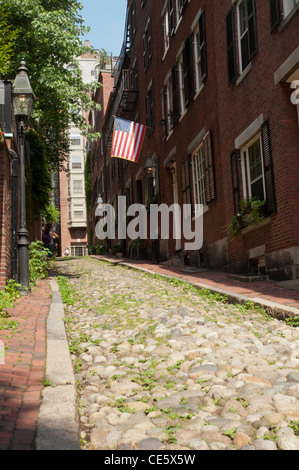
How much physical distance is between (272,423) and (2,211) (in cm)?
652

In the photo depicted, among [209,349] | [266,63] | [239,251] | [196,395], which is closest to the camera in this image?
[196,395]

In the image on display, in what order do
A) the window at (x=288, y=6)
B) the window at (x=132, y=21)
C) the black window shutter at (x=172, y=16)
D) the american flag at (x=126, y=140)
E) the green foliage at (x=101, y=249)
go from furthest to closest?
the green foliage at (x=101, y=249), the window at (x=132, y=21), the american flag at (x=126, y=140), the black window shutter at (x=172, y=16), the window at (x=288, y=6)

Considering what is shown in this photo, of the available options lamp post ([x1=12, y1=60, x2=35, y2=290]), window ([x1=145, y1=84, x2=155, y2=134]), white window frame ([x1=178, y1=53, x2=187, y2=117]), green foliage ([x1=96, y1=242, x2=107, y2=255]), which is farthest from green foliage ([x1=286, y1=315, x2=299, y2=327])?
green foliage ([x1=96, y1=242, x2=107, y2=255])

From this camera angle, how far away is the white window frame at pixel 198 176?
45.8ft

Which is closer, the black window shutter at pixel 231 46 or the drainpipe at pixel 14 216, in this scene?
the drainpipe at pixel 14 216

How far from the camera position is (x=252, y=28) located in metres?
10.3

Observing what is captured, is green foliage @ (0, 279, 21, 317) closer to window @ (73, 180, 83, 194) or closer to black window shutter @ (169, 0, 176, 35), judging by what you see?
black window shutter @ (169, 0, 176, 35)

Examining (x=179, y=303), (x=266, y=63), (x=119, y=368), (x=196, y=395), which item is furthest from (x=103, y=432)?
(x=266, y=63)

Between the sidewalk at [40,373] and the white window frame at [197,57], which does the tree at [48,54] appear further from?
the sidewalk at [40,373]

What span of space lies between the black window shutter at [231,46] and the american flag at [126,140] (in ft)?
21.5

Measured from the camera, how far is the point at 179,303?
26.0ft

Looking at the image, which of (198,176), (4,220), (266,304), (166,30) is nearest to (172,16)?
(166,30)

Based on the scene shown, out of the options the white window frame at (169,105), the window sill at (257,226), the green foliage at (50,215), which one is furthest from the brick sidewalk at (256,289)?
the green foliage at (50,215)
